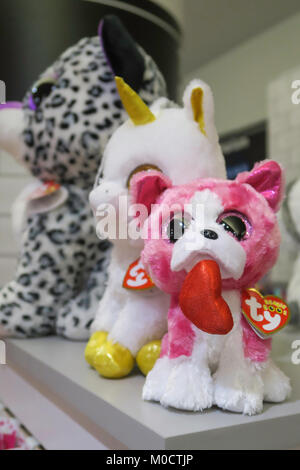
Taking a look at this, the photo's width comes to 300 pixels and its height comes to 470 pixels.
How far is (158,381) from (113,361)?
0.10 meters

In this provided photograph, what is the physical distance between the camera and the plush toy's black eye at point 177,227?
458 millimetres

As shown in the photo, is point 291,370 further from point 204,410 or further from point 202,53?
point 202,53

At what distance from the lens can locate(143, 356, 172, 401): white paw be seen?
0.47 meters

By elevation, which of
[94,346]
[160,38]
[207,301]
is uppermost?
[160,38]

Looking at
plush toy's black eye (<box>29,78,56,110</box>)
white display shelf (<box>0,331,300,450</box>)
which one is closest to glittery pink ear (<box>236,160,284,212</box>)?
white display shelf (<box>0,331,300,450</box>)

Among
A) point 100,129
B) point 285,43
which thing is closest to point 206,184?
point 100,129

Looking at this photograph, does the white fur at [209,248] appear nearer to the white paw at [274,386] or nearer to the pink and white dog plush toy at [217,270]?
the pink and white dog plush toy at [217,270]

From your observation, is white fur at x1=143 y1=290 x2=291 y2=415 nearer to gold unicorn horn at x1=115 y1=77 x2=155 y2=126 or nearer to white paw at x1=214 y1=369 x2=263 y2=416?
white paw at x1=214 y1=369 x2=263 y2=416

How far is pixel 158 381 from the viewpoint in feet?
1.57

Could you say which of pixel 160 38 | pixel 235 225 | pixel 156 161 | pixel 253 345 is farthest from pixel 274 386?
pixel 160 38

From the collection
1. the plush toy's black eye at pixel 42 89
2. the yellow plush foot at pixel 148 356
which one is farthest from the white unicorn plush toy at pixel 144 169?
the plush toy's black eye at pixel 42 89

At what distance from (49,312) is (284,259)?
513mm

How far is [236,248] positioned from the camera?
0.43 metres

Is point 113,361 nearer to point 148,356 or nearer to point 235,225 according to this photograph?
point 148,356
